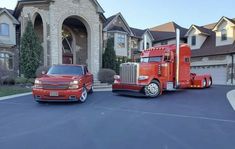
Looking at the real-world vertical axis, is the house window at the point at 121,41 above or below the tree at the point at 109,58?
above

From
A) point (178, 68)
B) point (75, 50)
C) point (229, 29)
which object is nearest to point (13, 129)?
point (178, 68)

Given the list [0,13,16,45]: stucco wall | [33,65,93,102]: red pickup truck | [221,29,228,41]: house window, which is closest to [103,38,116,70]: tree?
[0,13,16,45]: stucco wall

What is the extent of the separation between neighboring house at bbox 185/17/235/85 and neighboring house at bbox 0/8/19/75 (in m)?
21.1

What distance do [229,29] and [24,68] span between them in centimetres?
2228

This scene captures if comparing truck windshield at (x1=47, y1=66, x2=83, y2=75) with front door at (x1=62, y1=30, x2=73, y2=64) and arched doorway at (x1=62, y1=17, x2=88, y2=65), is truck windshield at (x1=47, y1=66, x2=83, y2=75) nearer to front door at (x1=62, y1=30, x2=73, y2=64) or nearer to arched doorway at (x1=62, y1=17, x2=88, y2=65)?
arched doorway at (x1=62, y1=17, x2=88, y2=65)

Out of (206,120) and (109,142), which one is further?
(206,120)

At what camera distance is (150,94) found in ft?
40.0

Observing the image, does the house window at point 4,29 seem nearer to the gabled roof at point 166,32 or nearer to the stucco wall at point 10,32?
the stucco wall at point 10,32

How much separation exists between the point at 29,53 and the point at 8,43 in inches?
169

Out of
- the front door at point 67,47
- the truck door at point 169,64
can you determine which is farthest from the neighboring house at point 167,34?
the truck door at point 169,64

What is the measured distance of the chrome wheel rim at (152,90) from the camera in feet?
39.5

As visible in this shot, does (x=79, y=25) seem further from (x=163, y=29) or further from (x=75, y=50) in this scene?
(x=163, y=29)

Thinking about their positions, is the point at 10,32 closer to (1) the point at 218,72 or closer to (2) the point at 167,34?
(2) the point at 167,34

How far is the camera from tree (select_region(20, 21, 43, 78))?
19.0 meters
